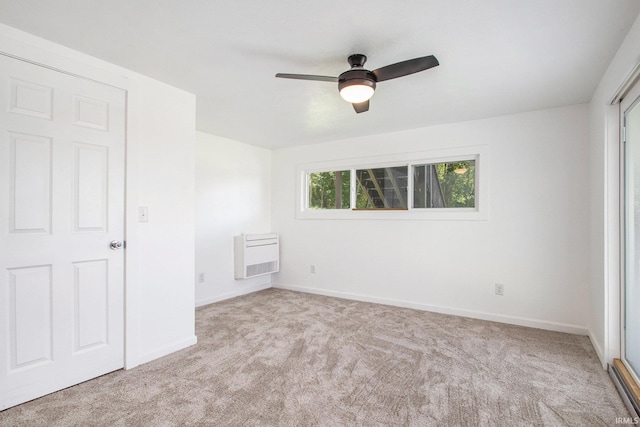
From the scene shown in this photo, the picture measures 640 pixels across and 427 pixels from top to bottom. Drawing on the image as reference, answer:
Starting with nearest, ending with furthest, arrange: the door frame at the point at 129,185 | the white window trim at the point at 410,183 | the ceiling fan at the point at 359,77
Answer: the ceiling fan at the point at 359,77
the door frame at the point at 129,185
the white window trim at the point at 410,183

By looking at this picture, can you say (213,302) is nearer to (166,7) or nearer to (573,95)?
(166,7)

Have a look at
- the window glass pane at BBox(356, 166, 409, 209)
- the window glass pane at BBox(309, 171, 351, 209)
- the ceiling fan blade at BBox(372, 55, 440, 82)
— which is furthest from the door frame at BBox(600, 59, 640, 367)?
the window glass pane at BBox(309, 171, 351, 209)

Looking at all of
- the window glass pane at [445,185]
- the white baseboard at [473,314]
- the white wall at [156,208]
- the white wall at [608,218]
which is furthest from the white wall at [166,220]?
the white wall at [608,218]

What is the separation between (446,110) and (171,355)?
3.41 m

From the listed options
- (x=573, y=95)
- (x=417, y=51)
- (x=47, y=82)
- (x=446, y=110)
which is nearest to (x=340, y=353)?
(x=417, y=51)

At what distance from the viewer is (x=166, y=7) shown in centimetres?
167

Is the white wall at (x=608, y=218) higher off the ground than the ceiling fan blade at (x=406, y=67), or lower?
lower

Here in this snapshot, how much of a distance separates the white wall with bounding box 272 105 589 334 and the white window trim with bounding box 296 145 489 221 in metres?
0.07

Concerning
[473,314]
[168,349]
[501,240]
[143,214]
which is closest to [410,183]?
[501,240]

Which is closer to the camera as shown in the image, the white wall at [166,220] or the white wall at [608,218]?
the white wall at [608,218]

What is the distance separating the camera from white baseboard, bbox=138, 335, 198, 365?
8.04 ft

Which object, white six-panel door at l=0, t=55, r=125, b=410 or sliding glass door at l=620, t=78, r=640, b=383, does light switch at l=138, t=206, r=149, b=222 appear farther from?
sliding glass door at l=620, t=78, r=640, b=383

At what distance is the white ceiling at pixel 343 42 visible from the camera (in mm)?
1673

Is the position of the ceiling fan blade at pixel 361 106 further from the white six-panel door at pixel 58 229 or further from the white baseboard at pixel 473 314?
the white baseboard at pixel 473 314
